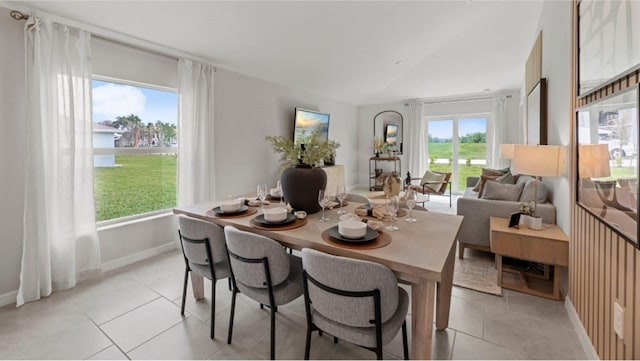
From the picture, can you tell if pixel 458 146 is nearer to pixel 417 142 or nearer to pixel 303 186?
pixel 417 142

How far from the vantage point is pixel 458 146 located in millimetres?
7070

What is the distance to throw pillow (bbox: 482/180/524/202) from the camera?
121 inches

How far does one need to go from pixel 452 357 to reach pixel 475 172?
6263 millimetres

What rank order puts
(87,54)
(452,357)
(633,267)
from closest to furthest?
(633,267), (452,357), (87,54)

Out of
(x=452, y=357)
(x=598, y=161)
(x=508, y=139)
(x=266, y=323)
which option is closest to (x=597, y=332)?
(x=452, y=357)

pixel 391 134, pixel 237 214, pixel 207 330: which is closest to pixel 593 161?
→ pixel 237 214

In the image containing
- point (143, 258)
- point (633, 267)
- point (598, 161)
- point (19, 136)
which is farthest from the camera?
point (143, 258)

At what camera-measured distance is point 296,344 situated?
68.6 inches

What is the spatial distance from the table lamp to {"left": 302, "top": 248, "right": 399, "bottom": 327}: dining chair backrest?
2012 millimetres

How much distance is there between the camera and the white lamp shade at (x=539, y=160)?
2252 millimetres

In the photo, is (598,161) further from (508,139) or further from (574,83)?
(508,139)

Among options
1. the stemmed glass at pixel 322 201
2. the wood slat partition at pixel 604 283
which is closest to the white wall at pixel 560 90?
the wood slat partition at pixel 604 283

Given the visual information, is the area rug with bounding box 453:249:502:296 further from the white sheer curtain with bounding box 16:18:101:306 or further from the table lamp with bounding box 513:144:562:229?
the white sheer curtain with bounding box 16:18:101:306

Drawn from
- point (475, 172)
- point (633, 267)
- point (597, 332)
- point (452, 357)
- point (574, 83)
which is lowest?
point (452, 357)
